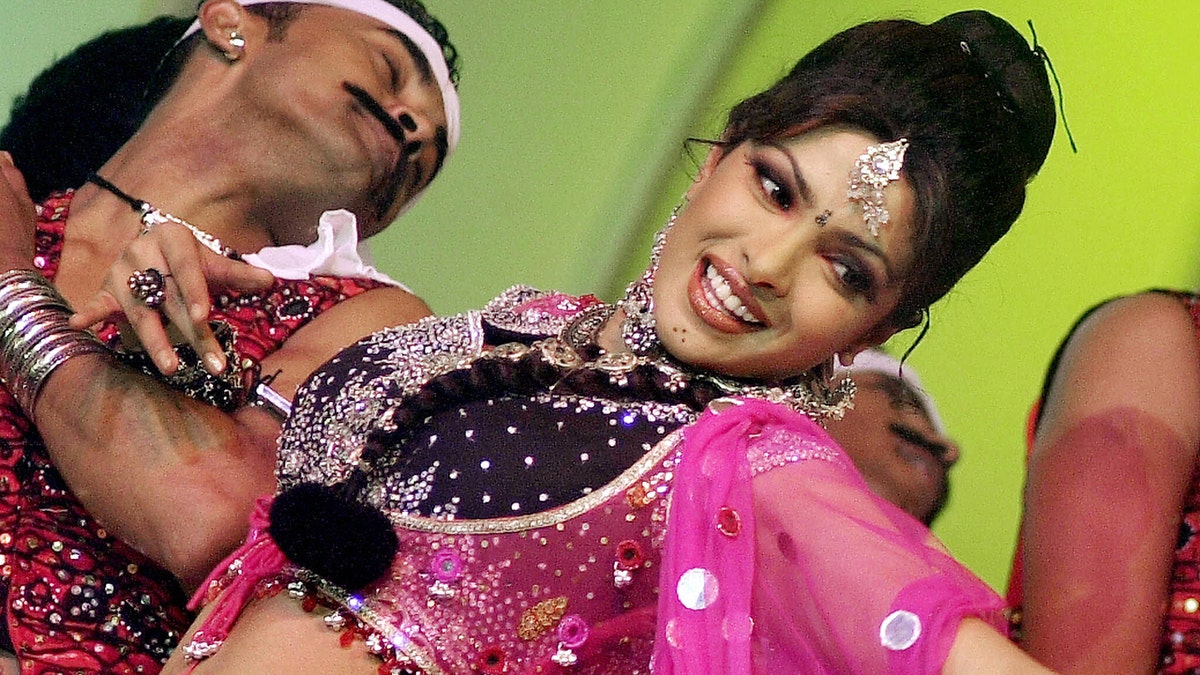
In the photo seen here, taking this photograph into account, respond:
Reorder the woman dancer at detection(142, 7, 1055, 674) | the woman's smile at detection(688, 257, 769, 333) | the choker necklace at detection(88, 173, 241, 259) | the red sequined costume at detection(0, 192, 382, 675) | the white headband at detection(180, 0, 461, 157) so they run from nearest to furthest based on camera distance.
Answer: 1. the woman dancer at detection(142, 7, 1055, 674)
2. the woman's smile at detection(688, 257, 769, 333)
3. the red sequined costume at detection(0, 192, 382, 675)
4. the choker necklace at detection(88, 173, 241, 259)
5. the white headband at detection(180, 0, 461, 157)

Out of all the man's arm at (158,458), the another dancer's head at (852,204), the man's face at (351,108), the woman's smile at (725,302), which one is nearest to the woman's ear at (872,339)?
the another dancer's head at (852,204)

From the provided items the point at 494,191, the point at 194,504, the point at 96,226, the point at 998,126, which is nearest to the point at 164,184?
the point at 96,226

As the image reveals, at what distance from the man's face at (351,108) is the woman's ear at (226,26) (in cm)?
2

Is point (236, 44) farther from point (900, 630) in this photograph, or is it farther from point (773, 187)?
point (900, 630)

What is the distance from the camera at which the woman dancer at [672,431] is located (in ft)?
3.29

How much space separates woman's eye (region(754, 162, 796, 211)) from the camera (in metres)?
1.13

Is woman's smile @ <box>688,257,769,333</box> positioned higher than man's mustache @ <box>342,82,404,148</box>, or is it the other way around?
woman's smile @ <box>688,257,769,333</box>

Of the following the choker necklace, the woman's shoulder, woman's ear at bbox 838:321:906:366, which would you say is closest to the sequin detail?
woman's ear at bbox 838:321:906:366

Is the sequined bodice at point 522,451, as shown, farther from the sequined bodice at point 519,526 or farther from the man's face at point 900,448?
the man's face at point 900,448

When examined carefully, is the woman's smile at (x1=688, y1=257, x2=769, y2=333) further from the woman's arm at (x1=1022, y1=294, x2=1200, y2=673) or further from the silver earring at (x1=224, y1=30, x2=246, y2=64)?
the silver earring at (x1=224, y1=30, x2=246, y2=64)

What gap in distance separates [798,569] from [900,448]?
489 millimetres

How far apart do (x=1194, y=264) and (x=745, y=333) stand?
1.70ft

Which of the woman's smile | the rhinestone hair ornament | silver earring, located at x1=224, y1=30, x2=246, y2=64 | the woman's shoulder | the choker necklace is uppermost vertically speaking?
the rhinestone hair ornament

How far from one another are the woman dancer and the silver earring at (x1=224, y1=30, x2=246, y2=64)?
681 millimetres
